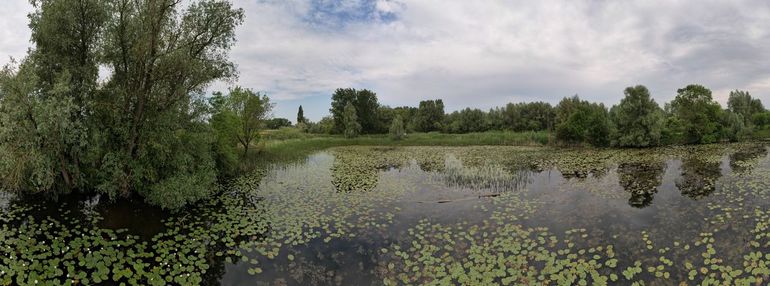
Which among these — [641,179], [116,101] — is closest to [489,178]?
[641,179]

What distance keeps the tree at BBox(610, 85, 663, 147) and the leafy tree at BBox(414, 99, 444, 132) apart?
118 ft

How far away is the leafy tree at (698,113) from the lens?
1517 inches

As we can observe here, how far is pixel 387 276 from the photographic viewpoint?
28.3 feet

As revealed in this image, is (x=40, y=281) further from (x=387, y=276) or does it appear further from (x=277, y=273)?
(x=387, y=276)

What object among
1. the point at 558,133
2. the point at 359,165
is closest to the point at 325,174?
the point at 359,165

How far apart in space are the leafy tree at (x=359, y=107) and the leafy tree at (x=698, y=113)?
43208 mm

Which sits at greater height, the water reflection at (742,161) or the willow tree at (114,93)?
the willow tree at (114,93)

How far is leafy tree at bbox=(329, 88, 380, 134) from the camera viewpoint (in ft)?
212

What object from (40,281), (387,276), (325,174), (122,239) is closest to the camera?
(40,281)

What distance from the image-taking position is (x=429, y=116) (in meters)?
71.4

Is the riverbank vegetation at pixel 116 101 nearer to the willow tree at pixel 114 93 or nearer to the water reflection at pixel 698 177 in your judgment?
the willow tree at pixel 114 93

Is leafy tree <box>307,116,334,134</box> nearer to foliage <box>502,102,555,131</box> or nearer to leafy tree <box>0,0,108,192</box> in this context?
foliage <box>502,102,555,131</box>

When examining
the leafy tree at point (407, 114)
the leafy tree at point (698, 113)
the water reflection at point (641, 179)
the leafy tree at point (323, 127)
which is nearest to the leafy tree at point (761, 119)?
the leafy tree at point (698, 113)

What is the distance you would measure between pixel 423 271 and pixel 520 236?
11.9 feet
